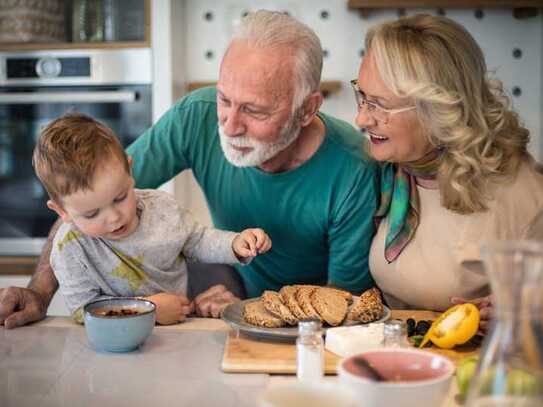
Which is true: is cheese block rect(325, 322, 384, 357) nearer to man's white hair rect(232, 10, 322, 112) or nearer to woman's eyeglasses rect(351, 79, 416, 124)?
woman's eyeglasses rect(351, 79, 416, 124)

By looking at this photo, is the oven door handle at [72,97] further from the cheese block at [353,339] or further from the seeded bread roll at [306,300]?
the cheese block at [353,339]

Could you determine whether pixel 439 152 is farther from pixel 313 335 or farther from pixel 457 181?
pixel 313 335

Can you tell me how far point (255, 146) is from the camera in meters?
1.85

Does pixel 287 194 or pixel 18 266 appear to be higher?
pixel 287 194

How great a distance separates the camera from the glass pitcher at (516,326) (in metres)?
0.75

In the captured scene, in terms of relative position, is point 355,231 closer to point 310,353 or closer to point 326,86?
point 310,353

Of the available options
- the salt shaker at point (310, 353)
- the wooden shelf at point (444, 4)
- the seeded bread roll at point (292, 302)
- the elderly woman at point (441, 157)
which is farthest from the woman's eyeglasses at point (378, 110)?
the wooden shelf at point (444, 4)

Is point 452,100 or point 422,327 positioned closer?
point 422,327

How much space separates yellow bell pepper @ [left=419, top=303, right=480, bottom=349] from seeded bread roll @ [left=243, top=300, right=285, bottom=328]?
0.27 meters

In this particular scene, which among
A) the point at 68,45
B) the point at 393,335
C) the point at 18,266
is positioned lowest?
the point at 18,266

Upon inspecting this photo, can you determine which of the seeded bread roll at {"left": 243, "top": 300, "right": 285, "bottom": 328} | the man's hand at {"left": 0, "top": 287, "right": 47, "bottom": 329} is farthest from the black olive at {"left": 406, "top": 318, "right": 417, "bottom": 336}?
the man's hand at {"left": 0, "top": 287, "right": 47, "bottom": 329}

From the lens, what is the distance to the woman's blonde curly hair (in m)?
1.68

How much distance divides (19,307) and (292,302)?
0.56 metres

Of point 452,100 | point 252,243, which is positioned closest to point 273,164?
point 252,243
